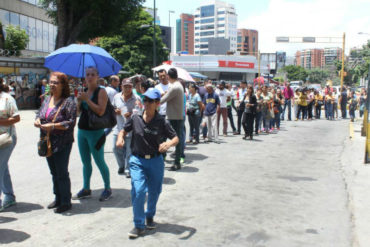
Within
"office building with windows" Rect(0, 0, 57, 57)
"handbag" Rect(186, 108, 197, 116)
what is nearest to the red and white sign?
"office building with windows" Rect(0, 0, 57, 57)

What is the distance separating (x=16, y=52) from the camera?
29.0m

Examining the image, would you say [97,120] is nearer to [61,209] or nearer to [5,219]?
[61,209]

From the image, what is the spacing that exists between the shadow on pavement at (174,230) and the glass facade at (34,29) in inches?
1323

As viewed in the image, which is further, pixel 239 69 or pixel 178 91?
pixel 239 69

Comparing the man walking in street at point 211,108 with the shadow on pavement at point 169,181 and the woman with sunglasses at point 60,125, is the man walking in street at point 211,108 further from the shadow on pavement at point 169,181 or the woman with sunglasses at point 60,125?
the woman with sunglasses at point 60,125

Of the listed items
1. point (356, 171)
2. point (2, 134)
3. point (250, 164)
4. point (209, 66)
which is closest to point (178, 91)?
point (250, 164)

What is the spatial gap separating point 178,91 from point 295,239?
11.9 feet

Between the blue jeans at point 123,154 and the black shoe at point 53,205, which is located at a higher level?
the blue jeans at point 123,154

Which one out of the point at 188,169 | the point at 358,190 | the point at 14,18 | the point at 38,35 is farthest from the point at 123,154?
the point at 38,35

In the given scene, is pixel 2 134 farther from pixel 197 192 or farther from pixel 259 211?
pixel 259 211

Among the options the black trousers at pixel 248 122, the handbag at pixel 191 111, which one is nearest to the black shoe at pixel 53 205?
the handbag at pixel 191 111

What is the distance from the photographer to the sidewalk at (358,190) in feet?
14.8

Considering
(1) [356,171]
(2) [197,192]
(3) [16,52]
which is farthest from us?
(3) [16,52]

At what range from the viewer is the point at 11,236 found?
4.21m
